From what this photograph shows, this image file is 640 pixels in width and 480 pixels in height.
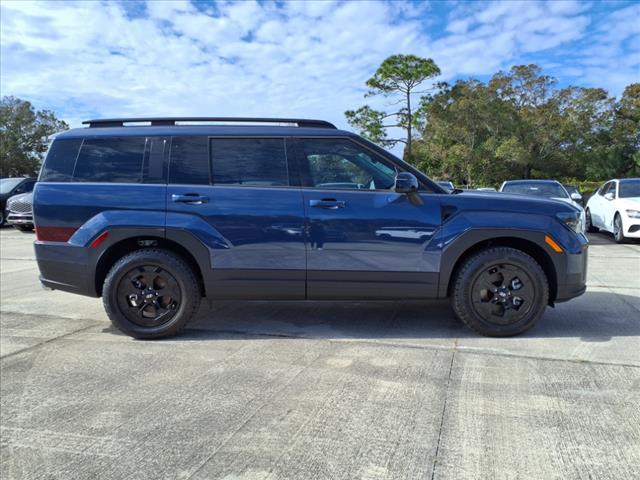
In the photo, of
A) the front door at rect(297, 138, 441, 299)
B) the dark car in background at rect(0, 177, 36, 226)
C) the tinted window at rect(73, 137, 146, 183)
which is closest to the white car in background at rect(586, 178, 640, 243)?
the front door at rect(297, 138, 441, 299)

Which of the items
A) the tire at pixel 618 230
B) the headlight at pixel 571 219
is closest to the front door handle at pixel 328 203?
the headlight at pixel 571 219

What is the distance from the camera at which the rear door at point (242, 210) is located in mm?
4379

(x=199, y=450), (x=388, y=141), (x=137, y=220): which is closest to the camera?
(x=199, y=450)

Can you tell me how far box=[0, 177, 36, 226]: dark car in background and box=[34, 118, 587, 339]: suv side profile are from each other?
15518 millimetres

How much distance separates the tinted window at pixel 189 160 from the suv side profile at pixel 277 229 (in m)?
0.01

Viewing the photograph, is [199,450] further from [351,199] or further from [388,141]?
[388,141]

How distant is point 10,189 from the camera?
59.3ft

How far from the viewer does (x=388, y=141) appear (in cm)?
3728

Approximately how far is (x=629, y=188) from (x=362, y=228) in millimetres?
9923

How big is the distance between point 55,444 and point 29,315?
3.24 m

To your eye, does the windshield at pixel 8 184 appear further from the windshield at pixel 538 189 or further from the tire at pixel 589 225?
the tire at pixel 589 225

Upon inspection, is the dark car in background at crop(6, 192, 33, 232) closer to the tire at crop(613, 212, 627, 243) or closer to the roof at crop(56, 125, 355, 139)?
the roof at crop(56, 125, 355, 139)

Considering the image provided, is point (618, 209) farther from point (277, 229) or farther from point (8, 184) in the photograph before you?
point (8, 184)

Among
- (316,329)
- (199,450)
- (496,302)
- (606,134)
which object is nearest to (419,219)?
(496,302)
